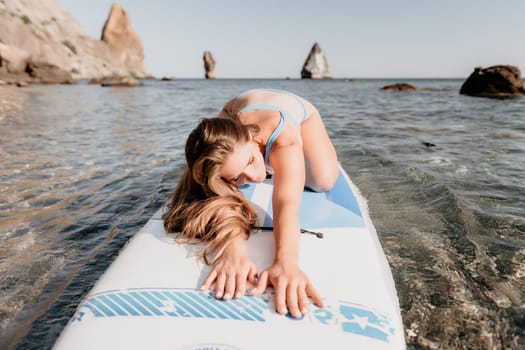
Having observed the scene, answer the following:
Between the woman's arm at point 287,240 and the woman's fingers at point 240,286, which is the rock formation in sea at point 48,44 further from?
the woman's fingers at point 240,286

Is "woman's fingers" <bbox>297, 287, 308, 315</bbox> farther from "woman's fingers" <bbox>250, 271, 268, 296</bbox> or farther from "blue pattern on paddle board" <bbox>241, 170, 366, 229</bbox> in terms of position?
"blue pattern on paddle board" <bbox>241, 170, 366, 229</bbox>

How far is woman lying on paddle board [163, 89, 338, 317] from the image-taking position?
1.62 metres

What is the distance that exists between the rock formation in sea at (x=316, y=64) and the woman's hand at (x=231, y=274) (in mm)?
107692

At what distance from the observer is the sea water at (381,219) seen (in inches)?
78.7

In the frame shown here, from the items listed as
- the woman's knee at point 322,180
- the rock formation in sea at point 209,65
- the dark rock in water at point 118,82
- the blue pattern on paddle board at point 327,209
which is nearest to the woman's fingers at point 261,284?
the blue pattern on paddle board at point 327,209

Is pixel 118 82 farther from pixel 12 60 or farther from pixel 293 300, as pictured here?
pixel 293 300

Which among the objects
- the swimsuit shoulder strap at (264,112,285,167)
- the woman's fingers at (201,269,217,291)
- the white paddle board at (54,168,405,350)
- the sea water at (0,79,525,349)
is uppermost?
the swimsuit shoulder strap at (264,112,285,167)

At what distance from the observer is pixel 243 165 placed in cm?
200

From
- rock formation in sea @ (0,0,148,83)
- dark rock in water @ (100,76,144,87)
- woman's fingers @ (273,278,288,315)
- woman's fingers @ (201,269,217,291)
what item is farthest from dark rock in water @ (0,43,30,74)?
woman's fingers @ (273,278,288,315)

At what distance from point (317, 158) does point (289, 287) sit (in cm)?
174

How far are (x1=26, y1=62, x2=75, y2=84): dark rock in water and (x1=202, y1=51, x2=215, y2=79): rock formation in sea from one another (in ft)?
237

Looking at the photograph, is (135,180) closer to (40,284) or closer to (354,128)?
(40,284)

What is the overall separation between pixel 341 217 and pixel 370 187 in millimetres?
1970

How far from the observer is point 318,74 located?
105 metres
